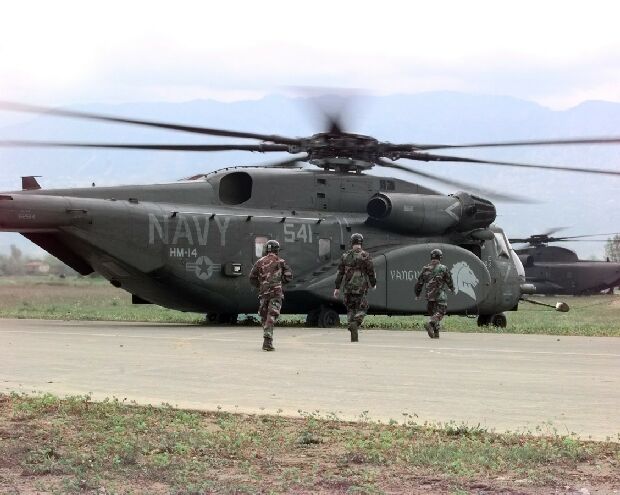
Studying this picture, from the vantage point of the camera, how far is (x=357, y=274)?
64.3 feet

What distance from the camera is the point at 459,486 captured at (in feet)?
22.1

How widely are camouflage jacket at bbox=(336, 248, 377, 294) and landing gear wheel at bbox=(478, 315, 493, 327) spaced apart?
30.6ft

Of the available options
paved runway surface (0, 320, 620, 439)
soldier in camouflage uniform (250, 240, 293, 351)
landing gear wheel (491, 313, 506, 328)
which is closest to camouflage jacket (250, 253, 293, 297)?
soldier in camouflage uniform (250, 240, 293, 351)

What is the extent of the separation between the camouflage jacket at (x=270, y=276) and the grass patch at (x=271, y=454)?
25.9 ft

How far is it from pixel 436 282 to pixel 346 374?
25.6ft

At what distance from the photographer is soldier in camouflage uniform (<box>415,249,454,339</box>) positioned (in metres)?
20.2

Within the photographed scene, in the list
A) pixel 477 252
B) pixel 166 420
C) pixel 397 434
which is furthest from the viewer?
pixel 477 252

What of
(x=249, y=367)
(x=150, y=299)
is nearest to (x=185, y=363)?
(x=249, y=367)

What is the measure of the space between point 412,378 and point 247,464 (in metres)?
5.52

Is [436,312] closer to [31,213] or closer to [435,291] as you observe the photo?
[435,291]

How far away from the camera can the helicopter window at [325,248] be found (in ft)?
82.9

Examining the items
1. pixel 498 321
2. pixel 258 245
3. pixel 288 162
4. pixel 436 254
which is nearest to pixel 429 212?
pixel 288 162

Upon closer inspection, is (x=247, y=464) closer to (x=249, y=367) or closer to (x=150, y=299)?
(x=249, y=367)

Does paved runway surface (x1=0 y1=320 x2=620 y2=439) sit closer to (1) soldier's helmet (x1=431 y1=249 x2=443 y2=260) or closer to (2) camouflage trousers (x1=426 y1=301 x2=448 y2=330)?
(2) camouflage trousers (x1=426 y1=301 x2=448 y2=330)
